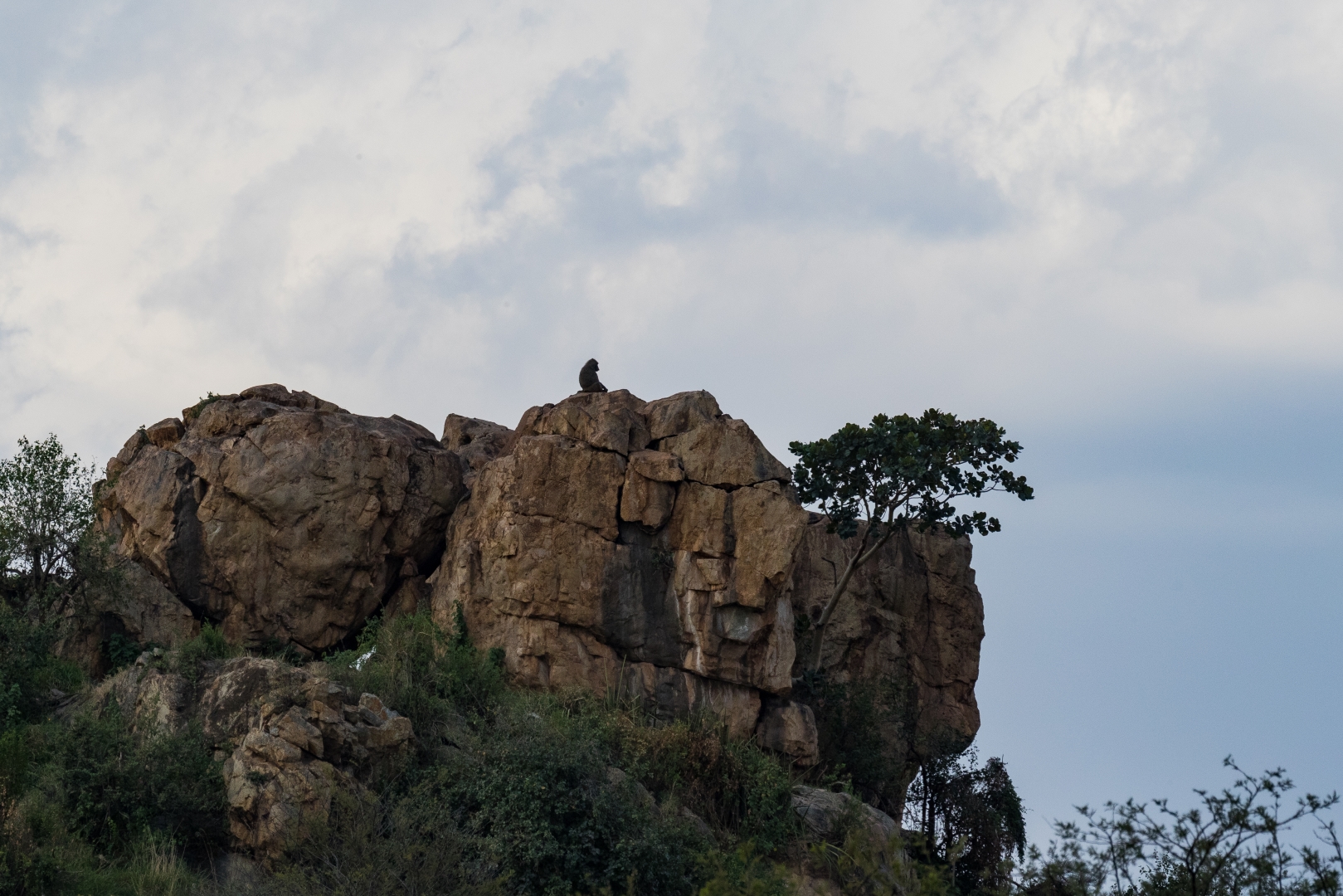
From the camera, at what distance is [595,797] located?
18.3 meters

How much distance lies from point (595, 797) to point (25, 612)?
11.7 metres

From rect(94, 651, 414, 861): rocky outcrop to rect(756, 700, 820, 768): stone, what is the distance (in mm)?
8117

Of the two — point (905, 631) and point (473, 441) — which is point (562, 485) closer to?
point (473, 441)

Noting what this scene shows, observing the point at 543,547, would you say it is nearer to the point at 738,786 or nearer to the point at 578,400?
the point at 578,400

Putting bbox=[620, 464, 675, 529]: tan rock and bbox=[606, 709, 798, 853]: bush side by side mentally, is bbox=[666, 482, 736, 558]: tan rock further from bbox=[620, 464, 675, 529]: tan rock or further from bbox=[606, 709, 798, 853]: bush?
bbox=[606, 709, 798, 853]: bush

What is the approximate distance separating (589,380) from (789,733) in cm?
922

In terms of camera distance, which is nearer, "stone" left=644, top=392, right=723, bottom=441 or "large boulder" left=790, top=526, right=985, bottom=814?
"stone" left=644, top=392, right=723, bottom=441

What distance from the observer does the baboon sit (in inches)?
1107

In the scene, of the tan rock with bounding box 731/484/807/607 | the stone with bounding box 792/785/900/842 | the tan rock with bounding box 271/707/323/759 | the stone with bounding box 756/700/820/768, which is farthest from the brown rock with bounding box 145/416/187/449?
the stone with bounding box 792/785/900/842

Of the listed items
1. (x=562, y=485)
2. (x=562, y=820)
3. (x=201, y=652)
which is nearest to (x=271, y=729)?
(x=562, y=820)

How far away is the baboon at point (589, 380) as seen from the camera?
28.1 metres

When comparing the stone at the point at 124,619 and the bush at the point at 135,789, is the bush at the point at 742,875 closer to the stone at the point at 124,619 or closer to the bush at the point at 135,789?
the bush at the point at 135,789

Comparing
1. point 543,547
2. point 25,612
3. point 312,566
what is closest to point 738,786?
point 543,547

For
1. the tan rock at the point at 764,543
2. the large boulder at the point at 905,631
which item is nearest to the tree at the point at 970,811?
the large boulder at the point at 905,631
